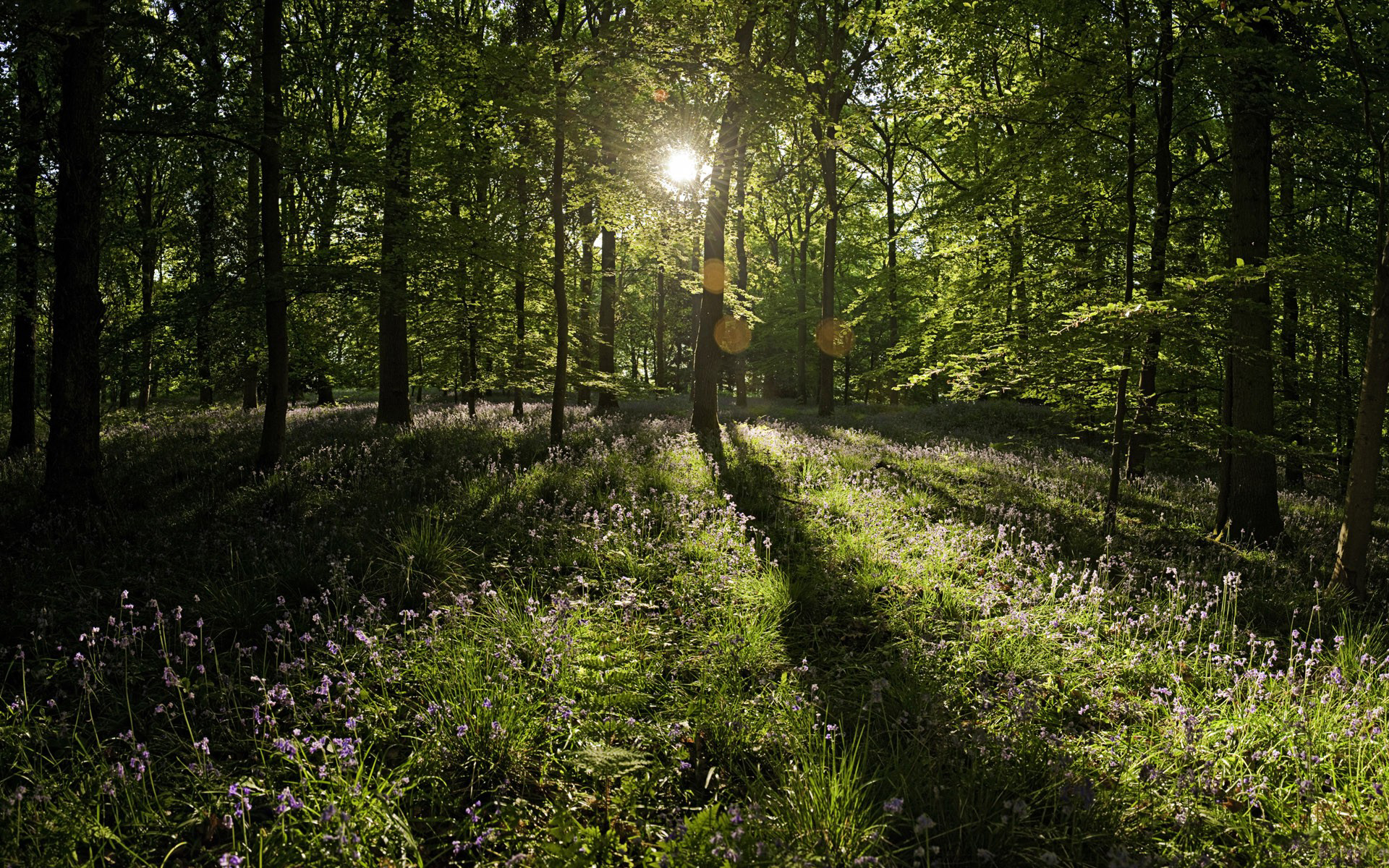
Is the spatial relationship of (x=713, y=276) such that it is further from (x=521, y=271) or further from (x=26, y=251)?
(x=26, y=251)

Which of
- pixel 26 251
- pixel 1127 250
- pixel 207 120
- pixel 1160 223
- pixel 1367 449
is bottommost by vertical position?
pixel 1367 449

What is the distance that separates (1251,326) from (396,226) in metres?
13.0

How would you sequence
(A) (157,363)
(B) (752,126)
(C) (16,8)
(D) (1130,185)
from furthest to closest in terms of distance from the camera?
(B) (752,126)
(A) (157,363)
(D) (1130,185)
(C) (16,8)

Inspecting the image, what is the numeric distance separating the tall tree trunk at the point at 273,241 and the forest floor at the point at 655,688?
70.0 inches

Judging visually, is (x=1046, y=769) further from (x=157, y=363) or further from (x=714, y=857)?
(x=157, y=363)

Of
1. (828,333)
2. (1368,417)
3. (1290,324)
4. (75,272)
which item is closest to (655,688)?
(1368,417)

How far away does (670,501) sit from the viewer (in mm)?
6898

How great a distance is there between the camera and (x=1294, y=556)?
755cm

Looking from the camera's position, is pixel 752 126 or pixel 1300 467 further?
pixel 1300 467

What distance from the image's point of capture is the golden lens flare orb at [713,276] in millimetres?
13289

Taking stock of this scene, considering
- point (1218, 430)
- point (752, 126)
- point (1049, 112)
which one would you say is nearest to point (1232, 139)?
point (1049, 112)

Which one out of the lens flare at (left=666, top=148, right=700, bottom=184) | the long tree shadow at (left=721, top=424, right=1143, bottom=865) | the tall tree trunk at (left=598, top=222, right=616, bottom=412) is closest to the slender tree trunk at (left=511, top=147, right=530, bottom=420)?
the lens flare at (left=666, top=148, right=700, bottom=184)

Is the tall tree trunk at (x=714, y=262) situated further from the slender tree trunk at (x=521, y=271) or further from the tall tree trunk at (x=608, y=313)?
the tall tree trunk at (x=608, y=313)

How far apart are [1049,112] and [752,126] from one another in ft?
19.7
